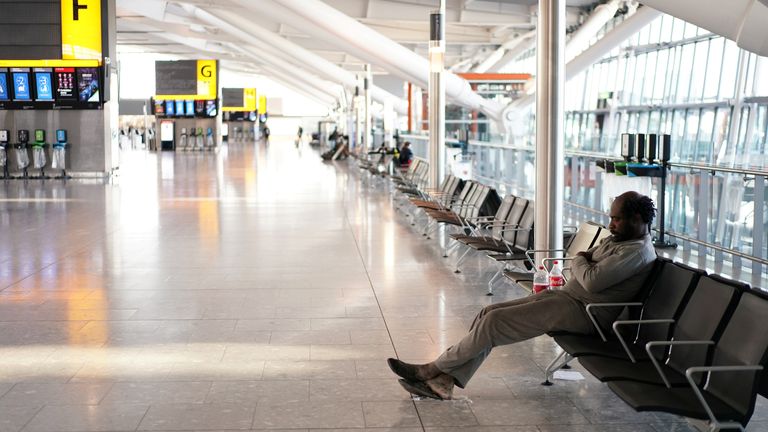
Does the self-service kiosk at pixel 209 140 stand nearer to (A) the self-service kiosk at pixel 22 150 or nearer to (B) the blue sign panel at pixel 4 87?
(A) the self-service kiosk at pixel 22 150

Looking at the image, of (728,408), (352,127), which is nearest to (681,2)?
(728,408)

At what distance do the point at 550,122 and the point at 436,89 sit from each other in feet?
28.0

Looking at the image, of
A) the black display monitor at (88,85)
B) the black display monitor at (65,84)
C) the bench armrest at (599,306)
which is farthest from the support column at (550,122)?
the black display monitor at (65,84)

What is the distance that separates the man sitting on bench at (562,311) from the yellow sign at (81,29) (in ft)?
70.7

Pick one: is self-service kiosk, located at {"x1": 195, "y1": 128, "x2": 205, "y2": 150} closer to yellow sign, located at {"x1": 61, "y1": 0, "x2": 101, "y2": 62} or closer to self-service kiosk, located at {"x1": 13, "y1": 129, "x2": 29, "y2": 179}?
self-service kiosk, located at {"x1": 13, "y1": 129, "x2": 29, "y2": 179}

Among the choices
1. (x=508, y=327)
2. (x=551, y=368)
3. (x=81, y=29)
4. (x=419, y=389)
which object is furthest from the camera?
(x=81, y=29)

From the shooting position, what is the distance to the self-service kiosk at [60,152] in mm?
24922

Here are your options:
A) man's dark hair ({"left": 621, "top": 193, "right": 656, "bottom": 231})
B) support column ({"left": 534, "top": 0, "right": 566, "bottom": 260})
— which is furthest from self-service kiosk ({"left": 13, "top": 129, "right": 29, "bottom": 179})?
man's dark hair ({"left": 621, "top": 193, "right": 656, "bottom": 231})

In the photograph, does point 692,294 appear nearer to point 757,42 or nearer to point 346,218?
point 757,42

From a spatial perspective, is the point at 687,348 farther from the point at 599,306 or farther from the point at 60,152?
the point at 60,152

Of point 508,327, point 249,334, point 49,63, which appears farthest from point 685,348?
point 49,63

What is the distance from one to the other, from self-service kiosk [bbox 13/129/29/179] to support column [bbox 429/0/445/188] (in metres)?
12.9

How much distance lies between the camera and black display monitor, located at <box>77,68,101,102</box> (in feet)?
80.8

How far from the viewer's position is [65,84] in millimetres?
24688
